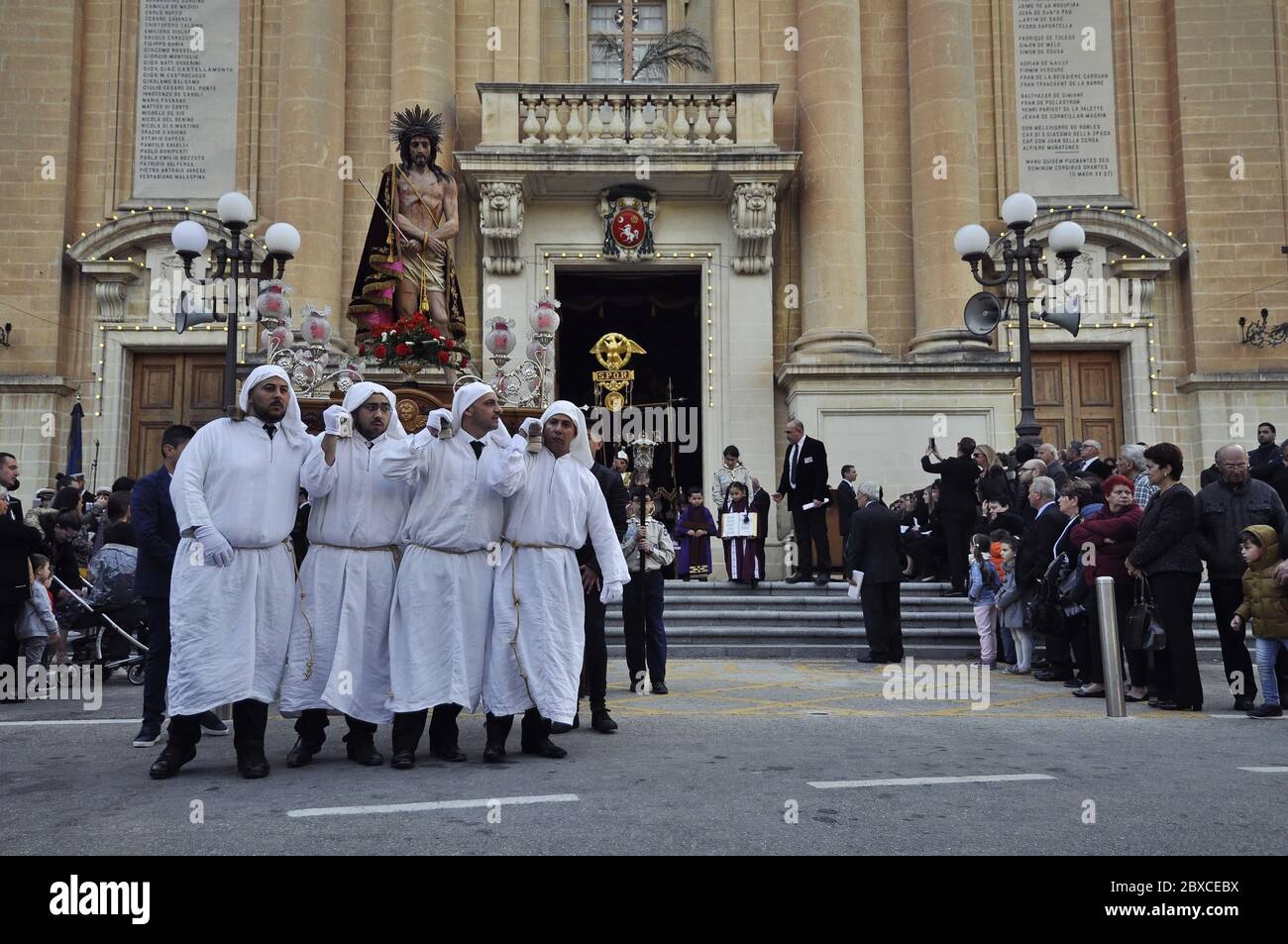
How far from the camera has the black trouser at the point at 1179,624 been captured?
9.57 m

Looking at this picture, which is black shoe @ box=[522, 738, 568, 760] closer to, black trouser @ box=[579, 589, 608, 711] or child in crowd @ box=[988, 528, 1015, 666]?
black trouser @ box=[579, 589, 608, 711]

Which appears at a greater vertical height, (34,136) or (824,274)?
(34,136)

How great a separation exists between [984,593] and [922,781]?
7.20m

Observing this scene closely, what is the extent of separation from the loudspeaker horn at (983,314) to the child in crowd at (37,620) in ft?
40.9

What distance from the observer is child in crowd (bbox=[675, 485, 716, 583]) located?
17.4 meters

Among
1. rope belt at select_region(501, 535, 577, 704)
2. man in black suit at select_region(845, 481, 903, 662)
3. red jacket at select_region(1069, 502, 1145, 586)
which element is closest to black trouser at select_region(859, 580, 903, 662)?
man in black suit at select_region(845, 481, 903, 662)

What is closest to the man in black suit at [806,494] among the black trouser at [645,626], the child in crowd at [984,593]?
the child in crowd at [984,593]

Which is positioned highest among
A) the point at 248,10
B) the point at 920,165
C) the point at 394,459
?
the point at 248,10

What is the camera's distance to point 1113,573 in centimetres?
1036

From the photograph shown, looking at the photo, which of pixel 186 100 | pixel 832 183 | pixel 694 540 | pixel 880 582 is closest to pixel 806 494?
pixel 694 540

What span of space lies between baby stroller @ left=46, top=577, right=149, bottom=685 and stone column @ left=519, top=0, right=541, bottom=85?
13.4 m

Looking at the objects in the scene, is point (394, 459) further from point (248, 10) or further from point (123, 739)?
point (248, 10)

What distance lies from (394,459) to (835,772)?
3.13m

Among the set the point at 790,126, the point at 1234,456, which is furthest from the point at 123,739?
the point at 790,126
